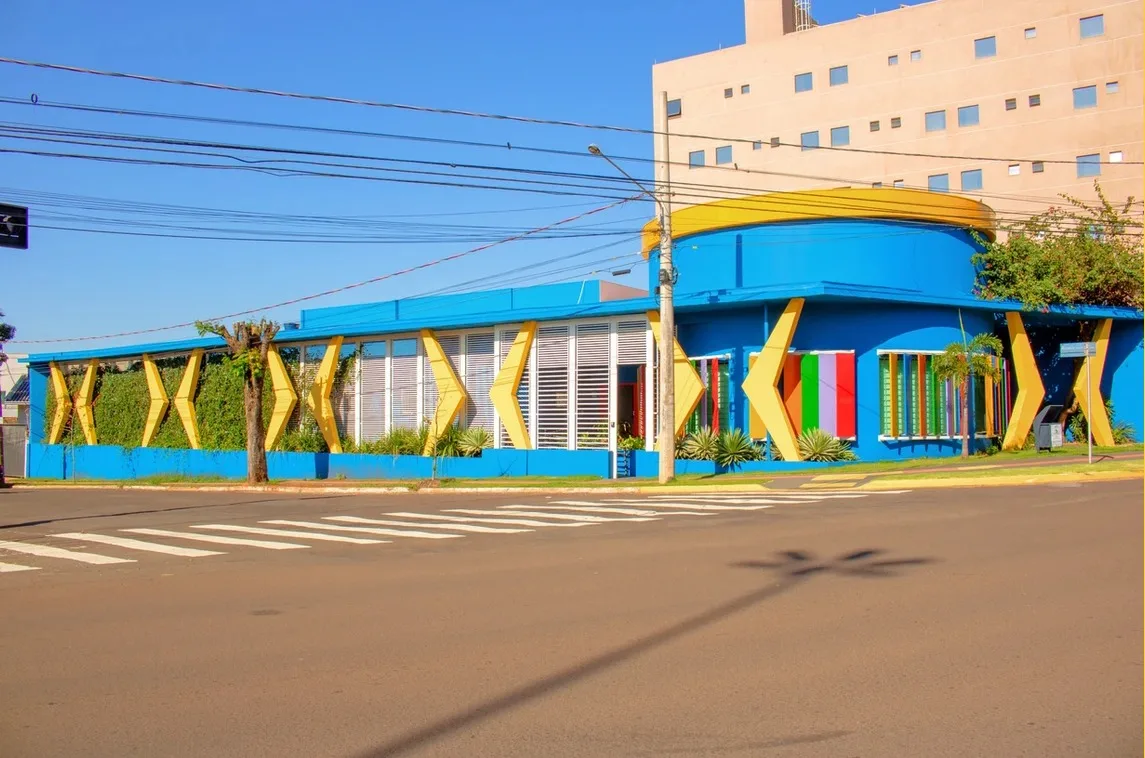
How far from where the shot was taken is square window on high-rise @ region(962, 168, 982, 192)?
53.1 metres

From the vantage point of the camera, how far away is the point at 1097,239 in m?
35.1

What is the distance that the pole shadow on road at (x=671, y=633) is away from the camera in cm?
604

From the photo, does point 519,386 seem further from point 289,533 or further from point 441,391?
point 289,533

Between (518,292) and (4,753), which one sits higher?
(518,292)

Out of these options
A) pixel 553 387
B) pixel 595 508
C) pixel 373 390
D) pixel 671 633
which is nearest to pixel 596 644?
pixel 671 633

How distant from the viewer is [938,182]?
177 ft

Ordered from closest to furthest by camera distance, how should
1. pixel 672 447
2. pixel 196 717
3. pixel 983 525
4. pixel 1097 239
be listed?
1. pixel 196 717
2. pixel 983 525
3. pixel 672 447
4. pixel 1097 239

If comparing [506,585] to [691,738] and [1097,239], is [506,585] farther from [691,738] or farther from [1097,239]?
[1097,239]

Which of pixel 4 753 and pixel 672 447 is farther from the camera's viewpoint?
pixel 672 447

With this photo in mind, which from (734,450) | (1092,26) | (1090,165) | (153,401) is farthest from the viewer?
(1090,165)

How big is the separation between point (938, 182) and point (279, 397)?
3480 cm

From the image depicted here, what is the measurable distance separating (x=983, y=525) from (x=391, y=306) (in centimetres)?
2813

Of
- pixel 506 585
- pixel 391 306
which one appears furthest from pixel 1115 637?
pixel 391 306

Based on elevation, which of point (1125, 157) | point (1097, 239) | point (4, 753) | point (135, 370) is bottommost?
point (4, 753)
